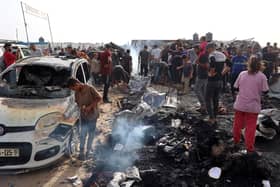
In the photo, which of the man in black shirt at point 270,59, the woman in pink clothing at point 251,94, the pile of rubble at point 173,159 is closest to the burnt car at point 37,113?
the pile of rubble at point 173,159

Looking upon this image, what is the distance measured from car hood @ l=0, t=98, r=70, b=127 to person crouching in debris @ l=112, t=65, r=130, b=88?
339 inches

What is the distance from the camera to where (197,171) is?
205 inches

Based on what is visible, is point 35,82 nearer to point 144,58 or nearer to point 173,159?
point 173,159

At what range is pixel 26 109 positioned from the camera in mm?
5316

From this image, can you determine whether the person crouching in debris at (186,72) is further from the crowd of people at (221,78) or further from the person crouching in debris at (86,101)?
the person crouching in debris at (86,101)

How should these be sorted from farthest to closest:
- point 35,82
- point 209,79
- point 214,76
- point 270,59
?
1. point 270,59
2. point 209,79
3. point 214,76
4. point 35,82

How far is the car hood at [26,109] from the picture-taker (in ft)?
16.3

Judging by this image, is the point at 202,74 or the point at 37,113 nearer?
the point at 37,113

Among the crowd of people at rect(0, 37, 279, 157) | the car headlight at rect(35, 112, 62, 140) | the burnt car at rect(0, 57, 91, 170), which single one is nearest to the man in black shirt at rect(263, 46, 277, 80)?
the crowd of people at rect(0, 37, 279, 157)

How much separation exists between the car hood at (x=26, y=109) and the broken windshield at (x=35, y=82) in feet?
0.77

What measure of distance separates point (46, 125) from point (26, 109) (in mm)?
520

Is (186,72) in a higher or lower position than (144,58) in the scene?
lower

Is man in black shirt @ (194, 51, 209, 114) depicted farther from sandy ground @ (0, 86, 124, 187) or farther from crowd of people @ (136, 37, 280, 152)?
sandy ground @ (0, 86, 124, 187)

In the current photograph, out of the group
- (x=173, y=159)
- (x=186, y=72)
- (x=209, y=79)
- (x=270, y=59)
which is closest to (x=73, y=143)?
(x=173, y=159)
